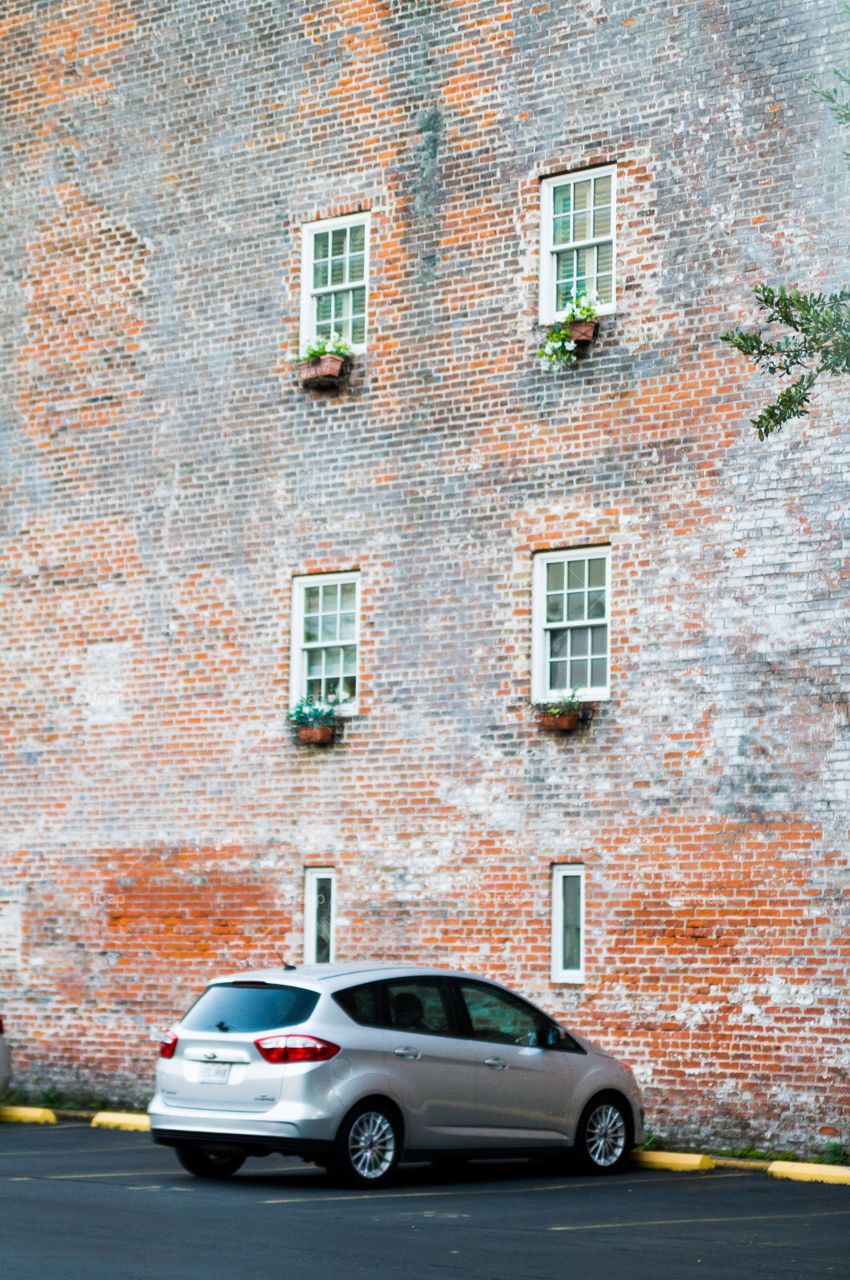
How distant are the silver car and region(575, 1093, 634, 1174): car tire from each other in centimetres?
1

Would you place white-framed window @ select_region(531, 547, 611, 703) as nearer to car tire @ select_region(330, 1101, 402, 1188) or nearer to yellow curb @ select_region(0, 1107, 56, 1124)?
car tire @ select_region(330, 1101, 402, 1188)

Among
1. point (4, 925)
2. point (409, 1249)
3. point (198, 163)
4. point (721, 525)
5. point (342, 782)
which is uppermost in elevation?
point (198, 163)

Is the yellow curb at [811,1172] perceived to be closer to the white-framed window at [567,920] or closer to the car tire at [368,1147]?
the white-framed window at [567,920]

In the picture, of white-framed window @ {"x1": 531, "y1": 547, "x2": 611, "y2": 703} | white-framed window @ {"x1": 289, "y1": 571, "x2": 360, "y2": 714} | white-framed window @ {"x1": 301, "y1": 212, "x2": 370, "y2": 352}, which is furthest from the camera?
white-framed window @ {"x1": 301, "y1": 212, "x2": 370, "y2": 352}

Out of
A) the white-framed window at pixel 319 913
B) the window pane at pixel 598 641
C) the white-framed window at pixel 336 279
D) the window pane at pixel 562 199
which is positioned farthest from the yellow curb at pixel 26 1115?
the window pane at pixel 562 199

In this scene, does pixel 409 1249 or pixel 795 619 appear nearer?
pixel 409 1249

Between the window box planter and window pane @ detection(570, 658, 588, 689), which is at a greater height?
the window box planter

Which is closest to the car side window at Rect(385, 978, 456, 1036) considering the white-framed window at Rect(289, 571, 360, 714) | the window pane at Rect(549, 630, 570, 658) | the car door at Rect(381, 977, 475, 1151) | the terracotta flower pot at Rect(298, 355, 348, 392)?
the car door at Rect(381, 977, 475, 1151)

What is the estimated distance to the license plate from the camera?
45.5 ft

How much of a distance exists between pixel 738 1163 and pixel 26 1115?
8.01 m

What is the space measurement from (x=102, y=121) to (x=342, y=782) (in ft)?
27.8

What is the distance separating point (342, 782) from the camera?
1984 centimetres

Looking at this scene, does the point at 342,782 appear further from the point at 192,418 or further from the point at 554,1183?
the point at 554,1183

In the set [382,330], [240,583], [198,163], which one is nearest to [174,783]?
[240,583]
